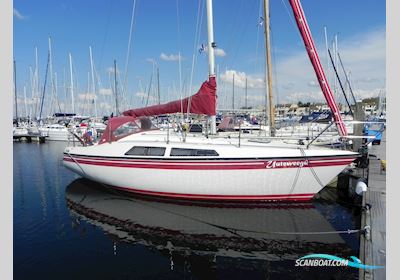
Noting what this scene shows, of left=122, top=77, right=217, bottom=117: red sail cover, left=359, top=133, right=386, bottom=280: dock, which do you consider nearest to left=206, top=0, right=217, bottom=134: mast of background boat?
left=122, top=77, right=217, bottom=117: red sail cover

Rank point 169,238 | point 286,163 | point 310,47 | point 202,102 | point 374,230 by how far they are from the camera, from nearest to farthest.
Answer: point 374,230 → point 169,238 → point 286,163 → point 310,47 → point 202,102

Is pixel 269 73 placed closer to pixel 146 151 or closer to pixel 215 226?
pixel 146 151

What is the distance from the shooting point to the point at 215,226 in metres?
10.9

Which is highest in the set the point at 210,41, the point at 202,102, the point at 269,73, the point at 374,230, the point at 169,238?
the point at 210,41

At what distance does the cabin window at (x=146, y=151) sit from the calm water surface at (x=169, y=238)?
2.01 meters

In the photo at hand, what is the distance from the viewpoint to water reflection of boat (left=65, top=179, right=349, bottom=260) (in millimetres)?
9305

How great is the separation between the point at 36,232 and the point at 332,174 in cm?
1072

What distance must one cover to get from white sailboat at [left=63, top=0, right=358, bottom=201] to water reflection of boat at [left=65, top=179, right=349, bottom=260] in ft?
1.90

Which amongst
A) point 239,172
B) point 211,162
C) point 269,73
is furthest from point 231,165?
point 269,73

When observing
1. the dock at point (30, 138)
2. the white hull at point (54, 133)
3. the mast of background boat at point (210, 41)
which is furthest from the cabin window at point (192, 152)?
the dock at point (30, 138)

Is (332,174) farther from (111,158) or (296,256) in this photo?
(111,158)

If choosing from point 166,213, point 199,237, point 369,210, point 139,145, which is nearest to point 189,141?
point 139,145

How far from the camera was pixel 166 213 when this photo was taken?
479 inches

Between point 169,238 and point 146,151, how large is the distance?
4.39 meters
